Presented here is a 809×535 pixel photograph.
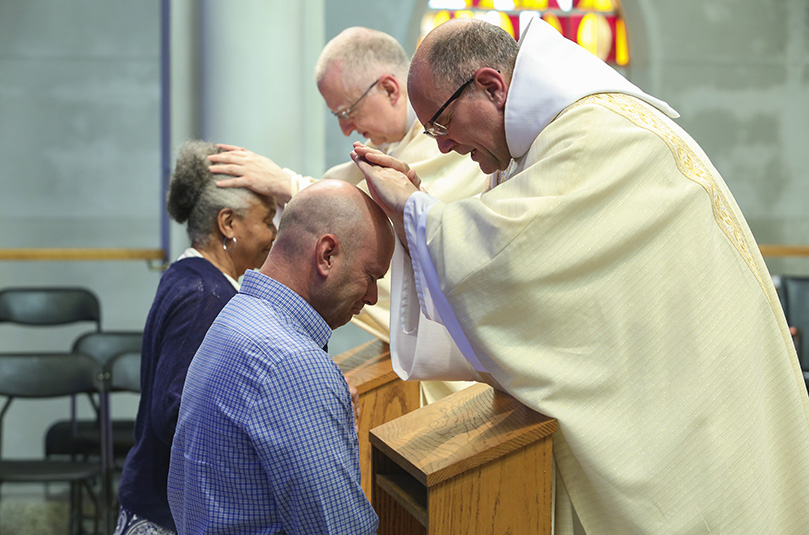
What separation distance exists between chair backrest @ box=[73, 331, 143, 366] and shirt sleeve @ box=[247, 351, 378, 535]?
439 centimetres

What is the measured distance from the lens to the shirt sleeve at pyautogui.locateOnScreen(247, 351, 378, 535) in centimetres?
159

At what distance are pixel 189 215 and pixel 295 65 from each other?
305 centimetres

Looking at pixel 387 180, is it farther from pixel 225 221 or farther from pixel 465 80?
pixel 225 221

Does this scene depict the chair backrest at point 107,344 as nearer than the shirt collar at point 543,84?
No

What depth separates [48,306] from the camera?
20.5 ft

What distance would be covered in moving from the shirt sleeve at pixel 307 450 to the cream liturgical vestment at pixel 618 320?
0.39 meters

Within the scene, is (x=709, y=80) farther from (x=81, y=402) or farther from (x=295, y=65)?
(x=81, y=402)

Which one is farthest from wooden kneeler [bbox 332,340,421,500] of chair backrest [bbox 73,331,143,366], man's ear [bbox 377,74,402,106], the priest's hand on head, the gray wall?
the gray wall

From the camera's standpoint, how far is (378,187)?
6.64 ft

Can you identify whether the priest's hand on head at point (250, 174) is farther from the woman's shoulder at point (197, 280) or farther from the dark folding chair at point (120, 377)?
the dark folding chair at point (120, 377)

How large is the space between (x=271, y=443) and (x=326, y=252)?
1.34 ft

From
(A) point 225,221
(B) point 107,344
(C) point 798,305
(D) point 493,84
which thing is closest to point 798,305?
(C) point 798,305

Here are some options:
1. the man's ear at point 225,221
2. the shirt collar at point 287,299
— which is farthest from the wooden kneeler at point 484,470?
the man's ear at point 225,221

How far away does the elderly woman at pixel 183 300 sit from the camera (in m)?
2.43
